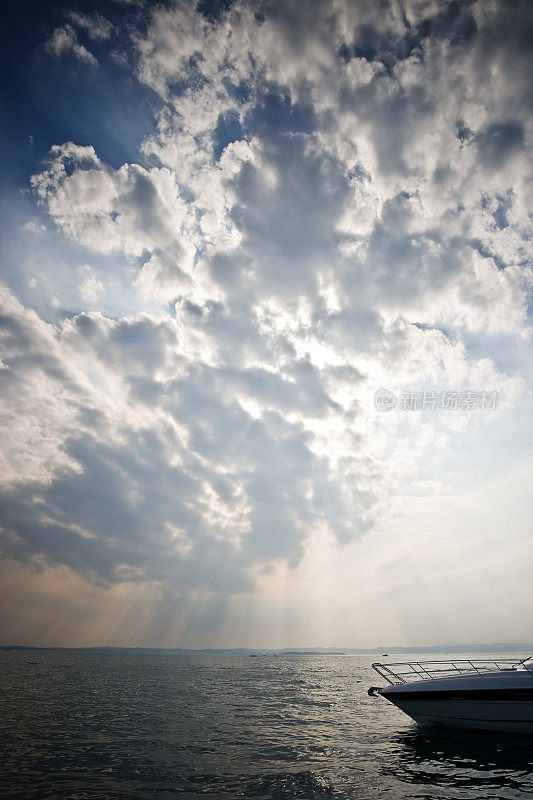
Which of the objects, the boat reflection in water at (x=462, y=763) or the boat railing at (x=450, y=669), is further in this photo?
the boat railing at (x=450, y=669)

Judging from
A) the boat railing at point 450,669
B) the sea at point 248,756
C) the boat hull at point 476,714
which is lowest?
the sea at point 248,756

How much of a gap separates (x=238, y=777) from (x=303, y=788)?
2504 millimetres

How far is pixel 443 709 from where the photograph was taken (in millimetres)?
20328

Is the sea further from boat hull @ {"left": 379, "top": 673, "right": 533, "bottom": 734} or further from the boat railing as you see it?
the boat railing

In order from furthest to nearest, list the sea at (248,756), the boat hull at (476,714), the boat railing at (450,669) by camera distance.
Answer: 1. the boat railing at (450,669)
2. the boat hull at (476,714)
3. the sea at (248,756)

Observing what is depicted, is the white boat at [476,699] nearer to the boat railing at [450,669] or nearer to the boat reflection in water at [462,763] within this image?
the boat railing at [450,669]

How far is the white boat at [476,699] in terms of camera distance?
18.8m

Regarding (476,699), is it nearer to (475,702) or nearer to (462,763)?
(475,702)

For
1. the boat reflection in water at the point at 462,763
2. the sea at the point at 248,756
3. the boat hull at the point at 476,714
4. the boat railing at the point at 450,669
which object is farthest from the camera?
the boat railing at the point at 450,669

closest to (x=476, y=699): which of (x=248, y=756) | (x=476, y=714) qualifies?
(x=476, y=714)

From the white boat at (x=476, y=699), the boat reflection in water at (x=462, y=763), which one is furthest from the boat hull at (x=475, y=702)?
the boat reflection in water at (x=462, y=763)

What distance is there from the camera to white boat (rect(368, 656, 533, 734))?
18.8 m

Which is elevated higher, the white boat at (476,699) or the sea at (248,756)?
the white boat at (476,699)

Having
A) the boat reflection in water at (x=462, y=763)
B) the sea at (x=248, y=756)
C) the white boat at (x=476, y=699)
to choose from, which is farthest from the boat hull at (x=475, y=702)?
the sea at (x=248, y=756)
